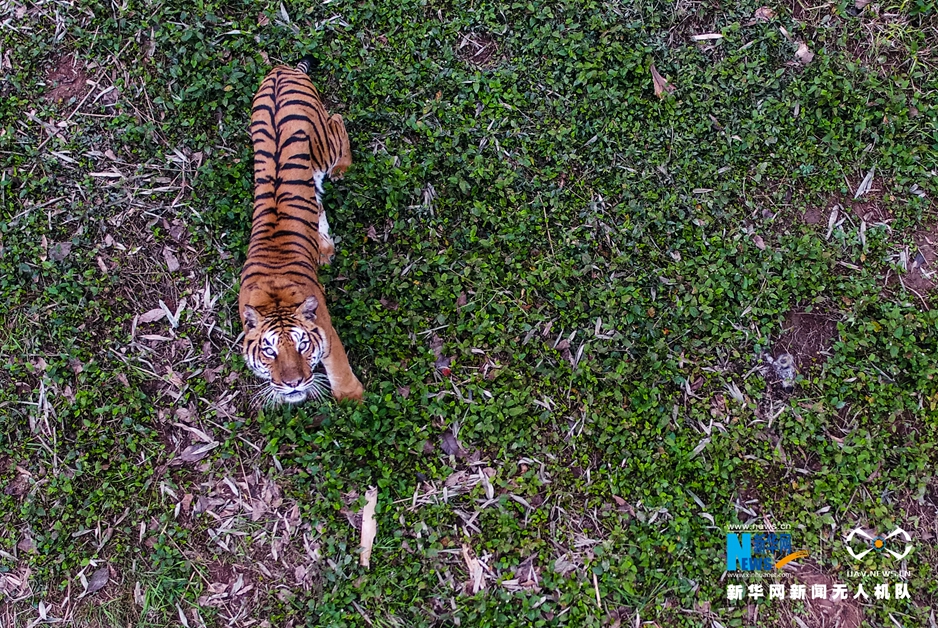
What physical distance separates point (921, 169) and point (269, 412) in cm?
497

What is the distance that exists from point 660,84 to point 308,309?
328cm

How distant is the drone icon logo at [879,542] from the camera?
3.82 m

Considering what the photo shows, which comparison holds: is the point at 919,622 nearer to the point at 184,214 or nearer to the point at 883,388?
the point at 883,388

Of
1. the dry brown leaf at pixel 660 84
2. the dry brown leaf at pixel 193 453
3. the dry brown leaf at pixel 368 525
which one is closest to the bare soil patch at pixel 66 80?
the dry brown leaf at pixel 193 453

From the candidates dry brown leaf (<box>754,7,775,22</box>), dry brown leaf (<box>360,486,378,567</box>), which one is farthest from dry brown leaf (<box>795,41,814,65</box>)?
dry brown leaf (<box>360,486,378,567</box>)

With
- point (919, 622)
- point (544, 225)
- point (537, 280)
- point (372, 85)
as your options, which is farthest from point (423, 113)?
point (919, 622)

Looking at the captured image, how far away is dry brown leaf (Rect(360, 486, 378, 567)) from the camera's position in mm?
3818

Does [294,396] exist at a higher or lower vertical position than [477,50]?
lower

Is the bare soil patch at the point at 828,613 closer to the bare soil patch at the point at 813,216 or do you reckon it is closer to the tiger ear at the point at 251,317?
the bare soil patch at the point at 813,216

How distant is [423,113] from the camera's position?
4867mm

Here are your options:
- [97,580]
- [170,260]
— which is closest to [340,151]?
[170,260]

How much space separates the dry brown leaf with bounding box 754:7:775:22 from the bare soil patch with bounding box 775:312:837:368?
2461 millimetres

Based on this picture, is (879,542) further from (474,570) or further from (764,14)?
(764,14)

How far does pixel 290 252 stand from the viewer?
12.7ft
